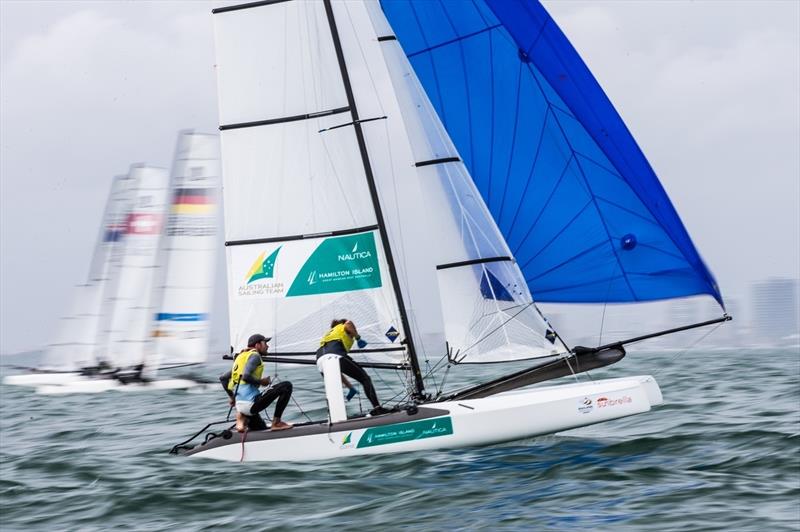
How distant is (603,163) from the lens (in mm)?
10938

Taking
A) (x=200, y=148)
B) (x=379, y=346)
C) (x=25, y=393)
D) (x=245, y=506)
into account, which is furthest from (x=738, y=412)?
(x=25, y=393)

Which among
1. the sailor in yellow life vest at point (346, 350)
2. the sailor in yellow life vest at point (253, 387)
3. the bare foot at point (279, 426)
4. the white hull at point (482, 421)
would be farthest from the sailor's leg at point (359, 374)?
the bare foot at point (279, 426)

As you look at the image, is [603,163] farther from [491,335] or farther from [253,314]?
[253,314]

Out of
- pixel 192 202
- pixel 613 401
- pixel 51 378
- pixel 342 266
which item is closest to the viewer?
pixel 613 401

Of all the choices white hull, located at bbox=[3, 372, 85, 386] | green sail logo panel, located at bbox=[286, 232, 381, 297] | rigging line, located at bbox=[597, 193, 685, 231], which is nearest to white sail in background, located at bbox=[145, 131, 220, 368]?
white hull, located at bbox=[3, 372, 85, 386]

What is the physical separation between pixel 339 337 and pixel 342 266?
919 millimetres

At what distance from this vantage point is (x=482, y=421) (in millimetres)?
10609

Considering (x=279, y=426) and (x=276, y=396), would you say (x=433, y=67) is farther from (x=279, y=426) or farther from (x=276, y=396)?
(x=279, y=426)

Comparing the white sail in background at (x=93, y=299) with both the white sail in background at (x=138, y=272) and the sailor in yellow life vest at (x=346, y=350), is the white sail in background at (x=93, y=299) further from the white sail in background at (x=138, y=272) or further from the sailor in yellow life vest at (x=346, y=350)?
the sailor in yellow life vest at (x=346, y=350)

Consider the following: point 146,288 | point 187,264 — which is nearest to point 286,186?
point 187,264

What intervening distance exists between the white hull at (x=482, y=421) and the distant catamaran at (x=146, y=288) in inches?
579

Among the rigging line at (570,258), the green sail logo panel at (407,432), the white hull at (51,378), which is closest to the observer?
the green sail logo panel at (407,432)

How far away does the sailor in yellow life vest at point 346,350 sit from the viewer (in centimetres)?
1113

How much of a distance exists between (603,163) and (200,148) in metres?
17.0
